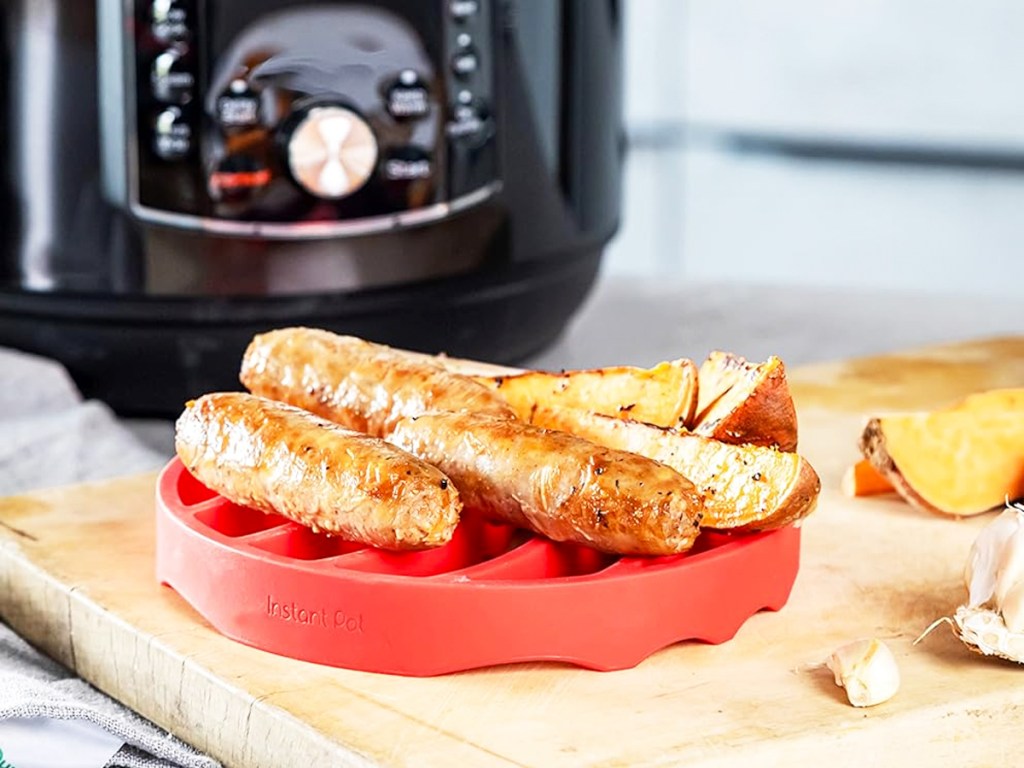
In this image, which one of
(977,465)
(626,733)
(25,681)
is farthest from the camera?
(977,465)

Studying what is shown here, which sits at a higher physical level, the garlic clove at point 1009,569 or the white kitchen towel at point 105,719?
the garlic clove at point 1009,569

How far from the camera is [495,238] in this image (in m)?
1.72

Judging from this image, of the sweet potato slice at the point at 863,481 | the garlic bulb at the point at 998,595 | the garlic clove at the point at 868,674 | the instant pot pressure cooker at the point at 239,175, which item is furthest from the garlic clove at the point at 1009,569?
the instant pot pressure cooker at the point at 239,175

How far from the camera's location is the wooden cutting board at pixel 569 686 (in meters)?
0.97

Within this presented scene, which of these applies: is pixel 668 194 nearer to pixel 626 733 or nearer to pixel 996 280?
pixel 996 280

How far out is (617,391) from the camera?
4.05 ft

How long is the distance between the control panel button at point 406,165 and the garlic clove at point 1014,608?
0.76 m

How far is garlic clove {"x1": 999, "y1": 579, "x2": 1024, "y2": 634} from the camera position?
1071mm

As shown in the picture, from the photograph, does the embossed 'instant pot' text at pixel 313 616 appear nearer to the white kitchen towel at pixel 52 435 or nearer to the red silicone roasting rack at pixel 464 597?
the red silicone roasting rack at pixel 464 597

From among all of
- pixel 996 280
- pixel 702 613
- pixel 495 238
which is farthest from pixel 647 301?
pixel 996 280

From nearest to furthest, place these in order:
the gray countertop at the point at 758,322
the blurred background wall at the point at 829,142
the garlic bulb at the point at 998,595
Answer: the garlic bulb at the point at 998,595 < the gray countertop at the point at 758,322 < the blurred background wall at the point at 829,142

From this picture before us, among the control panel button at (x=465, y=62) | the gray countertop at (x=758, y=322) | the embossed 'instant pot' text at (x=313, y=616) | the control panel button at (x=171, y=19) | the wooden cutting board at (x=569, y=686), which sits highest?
the control panel button at (x=171, y=19)

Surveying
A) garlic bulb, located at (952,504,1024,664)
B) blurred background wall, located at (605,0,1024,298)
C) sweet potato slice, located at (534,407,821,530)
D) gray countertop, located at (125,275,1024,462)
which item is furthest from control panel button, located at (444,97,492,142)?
blurred background wall, located at (605,0,1024,298)

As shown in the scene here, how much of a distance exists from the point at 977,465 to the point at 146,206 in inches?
30.7
